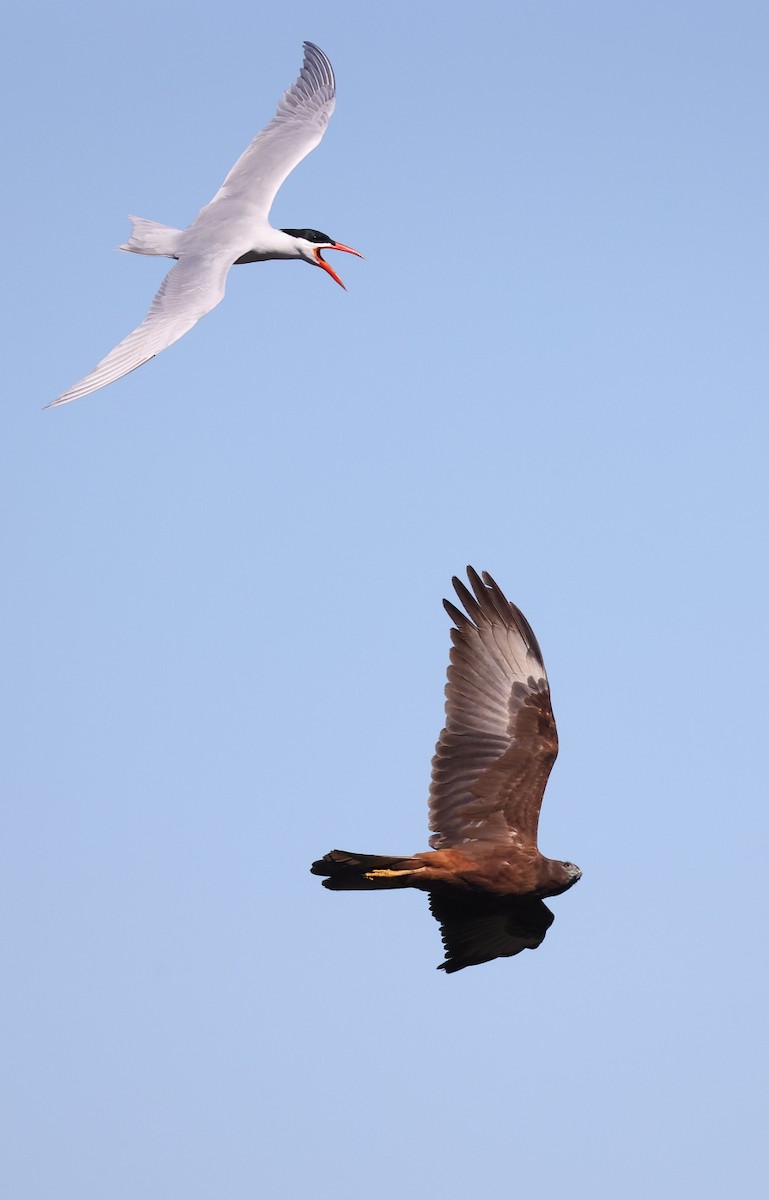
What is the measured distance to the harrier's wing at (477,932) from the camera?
47.5ft

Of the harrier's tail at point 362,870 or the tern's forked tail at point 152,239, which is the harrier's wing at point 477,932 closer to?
the harrier's tail at point 362,870

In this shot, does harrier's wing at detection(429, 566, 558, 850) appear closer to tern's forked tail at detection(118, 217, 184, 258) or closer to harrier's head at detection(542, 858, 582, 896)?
harrier's head at detection(542, 858, 582, 896)

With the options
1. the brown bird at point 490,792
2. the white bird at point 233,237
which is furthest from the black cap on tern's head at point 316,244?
the brown bird at point 490,792

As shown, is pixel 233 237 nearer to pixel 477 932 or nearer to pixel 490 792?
pixel 490 792

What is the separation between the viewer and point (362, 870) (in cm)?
1289

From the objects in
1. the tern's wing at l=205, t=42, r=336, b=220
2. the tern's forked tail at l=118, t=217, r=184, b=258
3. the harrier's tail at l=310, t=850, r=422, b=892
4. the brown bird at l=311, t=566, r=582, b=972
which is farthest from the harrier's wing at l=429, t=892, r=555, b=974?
the tern's wing at l=205, t=42, r=336, b=220

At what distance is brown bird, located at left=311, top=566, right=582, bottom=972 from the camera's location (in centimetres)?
1373

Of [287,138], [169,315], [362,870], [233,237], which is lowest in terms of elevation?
[362,870]

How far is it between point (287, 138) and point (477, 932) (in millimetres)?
10578

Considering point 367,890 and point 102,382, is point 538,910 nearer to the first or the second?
point 367,890

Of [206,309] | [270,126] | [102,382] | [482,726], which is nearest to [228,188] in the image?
[270,126]

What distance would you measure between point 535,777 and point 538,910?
1084 mm

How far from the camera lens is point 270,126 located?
2131 cm

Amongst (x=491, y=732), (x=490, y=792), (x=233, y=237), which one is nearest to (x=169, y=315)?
(x=233, y=237)
